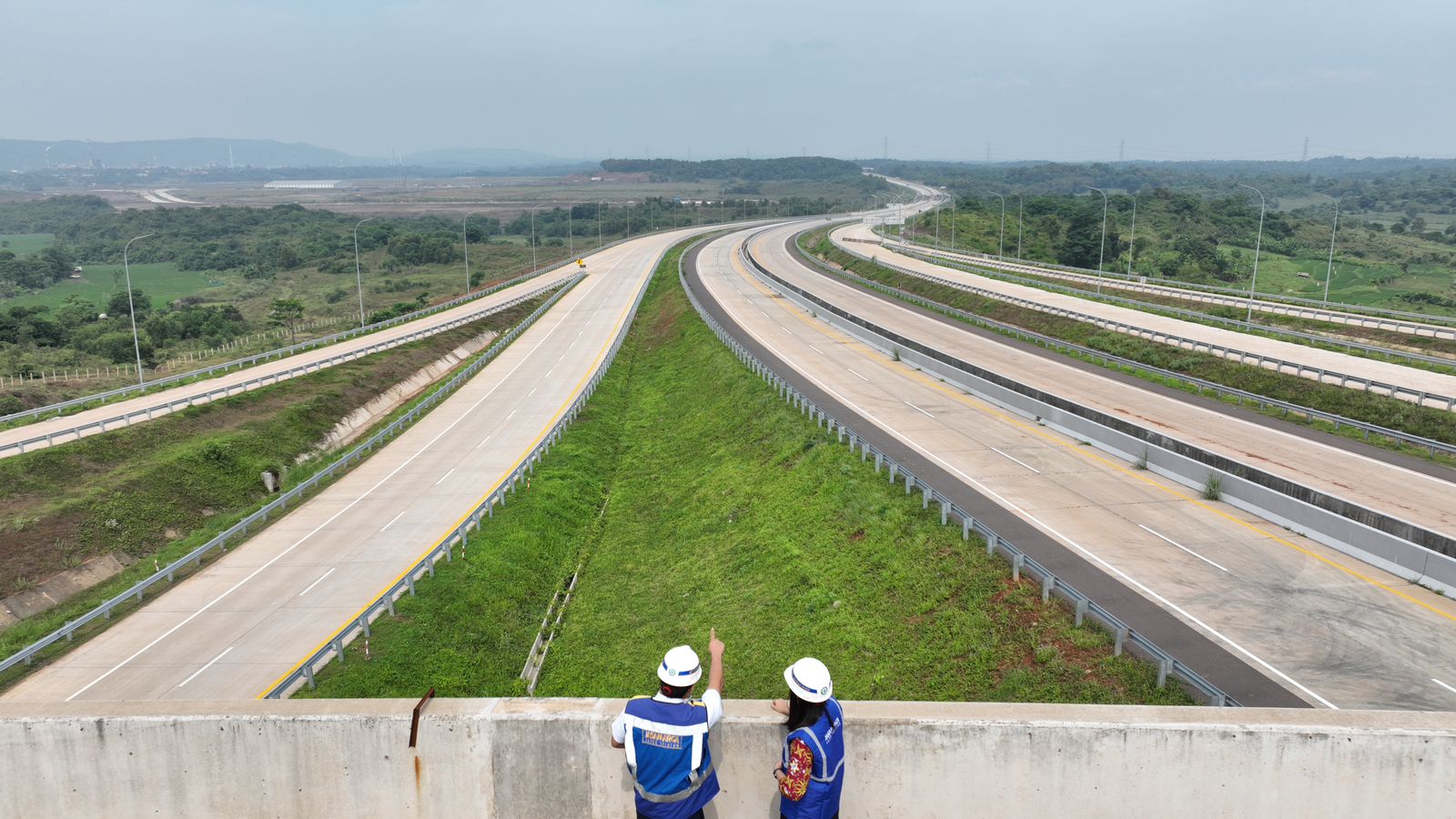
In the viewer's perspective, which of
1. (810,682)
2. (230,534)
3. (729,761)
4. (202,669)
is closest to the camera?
(810,682)

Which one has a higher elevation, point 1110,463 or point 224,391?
point 1110,463

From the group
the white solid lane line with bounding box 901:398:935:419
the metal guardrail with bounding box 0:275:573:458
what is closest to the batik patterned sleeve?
the white solid lane line with bounding box 901:398:935:419

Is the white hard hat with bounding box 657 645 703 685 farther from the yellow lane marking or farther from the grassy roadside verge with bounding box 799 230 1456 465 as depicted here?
the grassy roadside verge with bounding box 799 230 1456 465

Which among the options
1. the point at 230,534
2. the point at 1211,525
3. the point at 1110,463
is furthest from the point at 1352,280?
the point at 230,534

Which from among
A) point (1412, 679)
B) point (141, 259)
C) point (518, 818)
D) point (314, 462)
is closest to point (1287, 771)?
point (518, 818)

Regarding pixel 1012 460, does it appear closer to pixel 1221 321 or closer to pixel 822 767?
pixel 822 767

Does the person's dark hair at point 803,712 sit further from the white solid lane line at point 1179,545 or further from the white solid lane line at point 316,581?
the white solid lane line at point 316,581

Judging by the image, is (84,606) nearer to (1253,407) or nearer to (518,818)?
(518,818)

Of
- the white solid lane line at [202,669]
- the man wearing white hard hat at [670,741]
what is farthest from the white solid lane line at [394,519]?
the man wearing white hard hat at [670,741]

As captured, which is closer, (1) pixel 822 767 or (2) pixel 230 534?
(1) pixel 822 767
